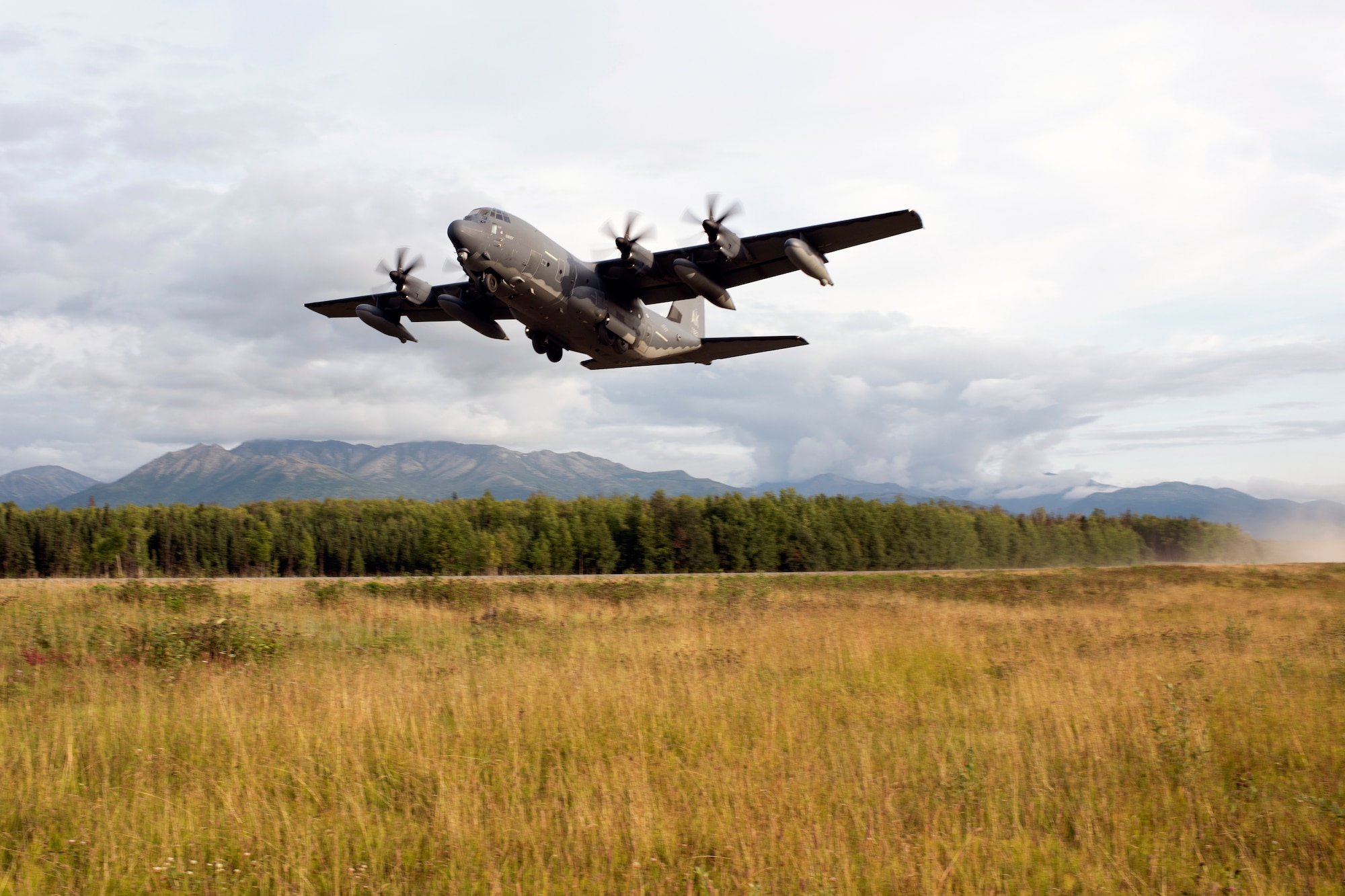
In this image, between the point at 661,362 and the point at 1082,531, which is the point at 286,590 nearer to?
the point at 661,362

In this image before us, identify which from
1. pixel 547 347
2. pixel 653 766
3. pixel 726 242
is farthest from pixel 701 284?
pixel 653 766

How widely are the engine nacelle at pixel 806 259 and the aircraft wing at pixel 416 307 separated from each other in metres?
8.81

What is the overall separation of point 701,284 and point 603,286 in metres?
3.27

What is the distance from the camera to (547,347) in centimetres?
2308

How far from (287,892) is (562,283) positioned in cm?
1726

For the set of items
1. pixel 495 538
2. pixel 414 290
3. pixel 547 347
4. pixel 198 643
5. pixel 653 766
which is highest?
pixel 414 290

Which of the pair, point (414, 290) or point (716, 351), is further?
point (716, 351)

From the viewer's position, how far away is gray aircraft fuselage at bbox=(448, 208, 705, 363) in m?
18.0

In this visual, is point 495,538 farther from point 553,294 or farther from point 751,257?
point 751,257

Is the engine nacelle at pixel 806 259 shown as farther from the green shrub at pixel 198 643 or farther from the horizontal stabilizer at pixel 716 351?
the green shrub at pixel 198 643

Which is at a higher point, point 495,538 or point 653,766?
point 653,766

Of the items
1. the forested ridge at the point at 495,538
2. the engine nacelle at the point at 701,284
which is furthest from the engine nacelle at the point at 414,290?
the forested ridge at the point at 495,538

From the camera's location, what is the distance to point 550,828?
16.7ft

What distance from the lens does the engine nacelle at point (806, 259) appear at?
17.1 m
